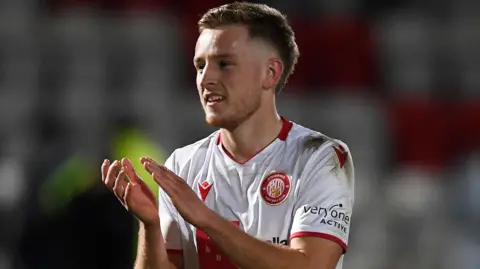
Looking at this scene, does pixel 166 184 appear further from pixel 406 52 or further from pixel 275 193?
pixel 406 52

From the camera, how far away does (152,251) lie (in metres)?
2.86

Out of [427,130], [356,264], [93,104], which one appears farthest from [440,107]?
[93,104]

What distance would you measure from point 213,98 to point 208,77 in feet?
0.20

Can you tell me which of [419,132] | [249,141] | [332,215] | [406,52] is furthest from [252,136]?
[406,52]

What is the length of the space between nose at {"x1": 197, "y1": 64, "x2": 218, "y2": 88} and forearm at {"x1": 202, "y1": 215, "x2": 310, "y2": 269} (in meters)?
0.44

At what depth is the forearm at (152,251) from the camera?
2848mm

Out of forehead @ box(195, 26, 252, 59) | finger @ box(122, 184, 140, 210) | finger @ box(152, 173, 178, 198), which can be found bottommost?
finger @ box(122, 184, 140, 210)

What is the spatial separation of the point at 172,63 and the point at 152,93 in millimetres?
478

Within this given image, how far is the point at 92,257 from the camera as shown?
484 centimetres

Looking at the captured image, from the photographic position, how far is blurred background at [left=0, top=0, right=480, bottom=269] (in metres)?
8.67

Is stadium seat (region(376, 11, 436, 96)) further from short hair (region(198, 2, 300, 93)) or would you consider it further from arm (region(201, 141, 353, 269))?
arm (region(201, 141, 353, 269))

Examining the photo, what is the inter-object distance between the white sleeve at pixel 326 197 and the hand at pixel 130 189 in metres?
0.41

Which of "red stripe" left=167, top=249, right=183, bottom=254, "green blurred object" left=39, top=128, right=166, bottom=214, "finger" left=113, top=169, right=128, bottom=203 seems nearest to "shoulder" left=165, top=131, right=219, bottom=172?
"red stripe" left=167, top=249, right=183, bottom=254

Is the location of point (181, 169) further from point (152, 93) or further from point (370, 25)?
point (370, 25)
